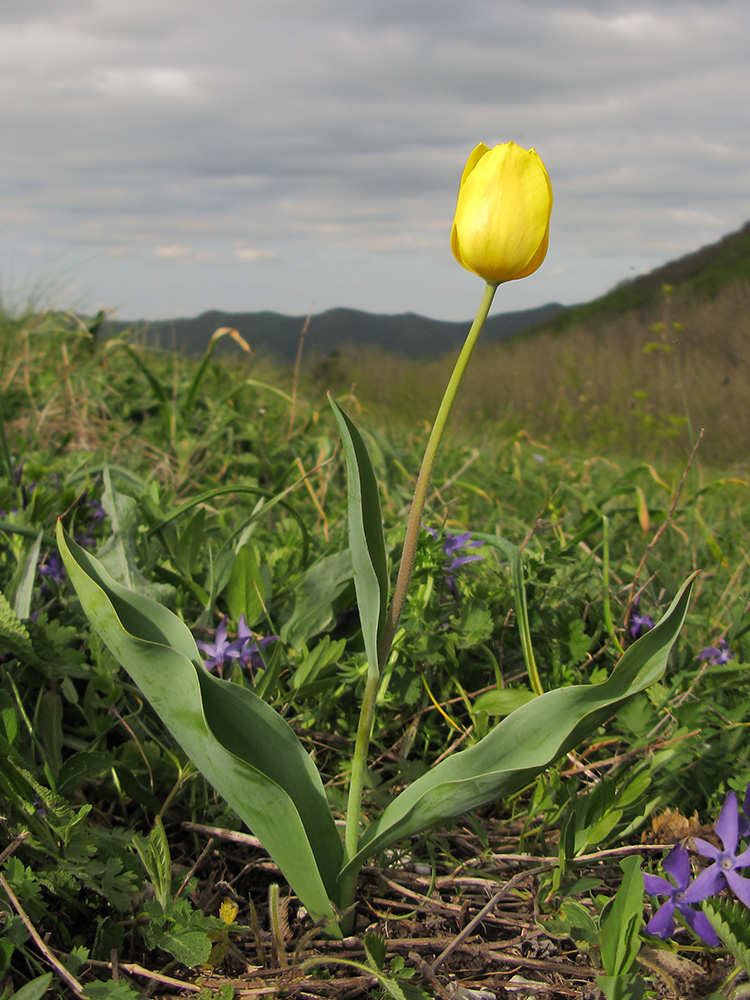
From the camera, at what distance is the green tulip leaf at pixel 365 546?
93cm

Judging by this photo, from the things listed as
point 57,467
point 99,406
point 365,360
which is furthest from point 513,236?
point 365,360

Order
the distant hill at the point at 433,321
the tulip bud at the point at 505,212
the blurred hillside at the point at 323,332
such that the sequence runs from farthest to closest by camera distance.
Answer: the distant hill at the point at 433,321
the blurred hillside at the point at 323,332
the tulip bud at the point at 505,212

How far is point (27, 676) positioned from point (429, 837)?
730 mm

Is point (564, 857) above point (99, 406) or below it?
below

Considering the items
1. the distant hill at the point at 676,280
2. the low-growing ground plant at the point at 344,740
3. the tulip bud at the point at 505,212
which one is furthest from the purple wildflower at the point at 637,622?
the distant hill at the point at 676,280

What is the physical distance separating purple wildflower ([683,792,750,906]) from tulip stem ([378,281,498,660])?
1.51ft

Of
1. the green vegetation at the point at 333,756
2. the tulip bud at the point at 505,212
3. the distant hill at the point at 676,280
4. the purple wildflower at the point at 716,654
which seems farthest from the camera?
the distant hill at the point at 676,280

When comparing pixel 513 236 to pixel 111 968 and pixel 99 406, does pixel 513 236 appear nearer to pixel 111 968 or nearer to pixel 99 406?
pixel 111 968

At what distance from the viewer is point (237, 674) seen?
1.19 m

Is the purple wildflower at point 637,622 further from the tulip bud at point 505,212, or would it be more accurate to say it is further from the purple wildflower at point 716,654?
the tulip bud at point 505,212

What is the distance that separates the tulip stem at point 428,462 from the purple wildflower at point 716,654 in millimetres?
782

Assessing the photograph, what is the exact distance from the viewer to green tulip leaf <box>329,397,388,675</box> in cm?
93

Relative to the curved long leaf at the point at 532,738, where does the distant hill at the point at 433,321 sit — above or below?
above

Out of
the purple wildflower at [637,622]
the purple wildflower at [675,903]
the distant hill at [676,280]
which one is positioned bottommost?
the purple wildflower at [675,903]
